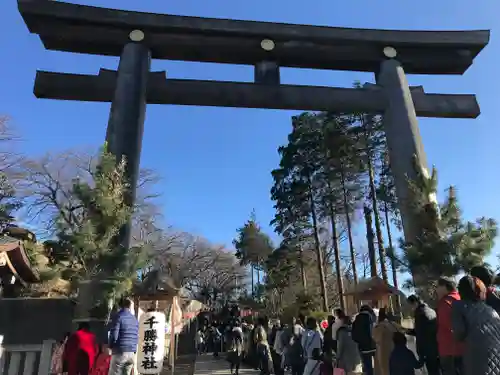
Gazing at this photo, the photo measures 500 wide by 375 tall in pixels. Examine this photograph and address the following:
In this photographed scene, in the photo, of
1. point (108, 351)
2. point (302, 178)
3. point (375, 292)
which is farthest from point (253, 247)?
point (108, 351)

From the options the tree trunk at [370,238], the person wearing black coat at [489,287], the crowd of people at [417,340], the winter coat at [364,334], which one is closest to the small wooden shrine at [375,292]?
the crowd of people at [417,340]

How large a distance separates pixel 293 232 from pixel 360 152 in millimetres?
8068

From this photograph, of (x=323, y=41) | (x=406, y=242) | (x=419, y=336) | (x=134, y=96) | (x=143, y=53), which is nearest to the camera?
(x=419, y=336)

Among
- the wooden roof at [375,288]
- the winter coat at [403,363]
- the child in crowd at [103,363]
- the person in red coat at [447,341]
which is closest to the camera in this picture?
the person in red coat at [447,341]

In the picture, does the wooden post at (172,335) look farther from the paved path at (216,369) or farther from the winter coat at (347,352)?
the winter coat at (347,352)

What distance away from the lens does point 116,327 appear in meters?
5.22

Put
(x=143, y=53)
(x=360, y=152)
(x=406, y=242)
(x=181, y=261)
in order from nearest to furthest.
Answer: (x=406, y=242), (x=143, y=53), (x=360, y=152), (x=181, y=261)

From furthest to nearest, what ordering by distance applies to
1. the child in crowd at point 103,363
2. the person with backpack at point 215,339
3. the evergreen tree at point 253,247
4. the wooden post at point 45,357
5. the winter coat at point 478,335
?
the evergreen tree at point 253,247 → the person with backpack at point 215,339 → the wooden post at point 45,357 → the child in crowd at point 103,363 → the winter coat at point 478,335

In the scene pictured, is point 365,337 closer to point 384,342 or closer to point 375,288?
point 384,342

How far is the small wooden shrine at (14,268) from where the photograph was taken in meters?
9.48

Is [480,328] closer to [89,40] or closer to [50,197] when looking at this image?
[89,40]

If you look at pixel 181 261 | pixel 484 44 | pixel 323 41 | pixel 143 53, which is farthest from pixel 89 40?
pixel 181 261

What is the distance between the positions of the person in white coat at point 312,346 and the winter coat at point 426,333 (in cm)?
212

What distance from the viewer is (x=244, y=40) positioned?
10156 mm
